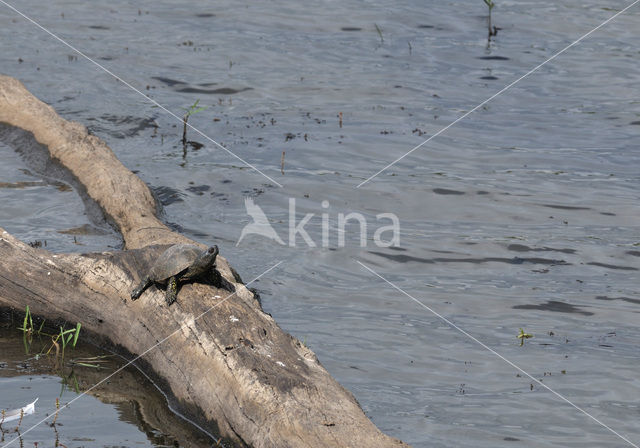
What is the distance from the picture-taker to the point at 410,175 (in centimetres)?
1134

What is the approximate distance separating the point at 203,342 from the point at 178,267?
0.61 metres

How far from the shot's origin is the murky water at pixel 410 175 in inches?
275

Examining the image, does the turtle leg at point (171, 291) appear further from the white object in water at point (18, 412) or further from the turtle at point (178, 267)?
the white object in water at point (18, 412)

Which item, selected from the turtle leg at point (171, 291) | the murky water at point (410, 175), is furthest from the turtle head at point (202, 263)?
the murky water at point (410, 175)

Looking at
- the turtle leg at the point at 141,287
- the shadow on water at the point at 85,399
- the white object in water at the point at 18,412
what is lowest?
the shadow on water at the point at 85,399

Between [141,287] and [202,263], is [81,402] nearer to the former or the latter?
[141,287]

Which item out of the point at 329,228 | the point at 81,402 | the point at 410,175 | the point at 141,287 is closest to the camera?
the point at 81,402

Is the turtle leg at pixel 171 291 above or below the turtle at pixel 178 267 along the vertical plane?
below

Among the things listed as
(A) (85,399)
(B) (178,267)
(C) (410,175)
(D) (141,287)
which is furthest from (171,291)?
(C) (410,175)

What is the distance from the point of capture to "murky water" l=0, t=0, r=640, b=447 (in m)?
6.99

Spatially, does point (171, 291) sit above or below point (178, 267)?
below

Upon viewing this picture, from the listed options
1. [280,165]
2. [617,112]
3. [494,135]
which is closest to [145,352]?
[280,165]

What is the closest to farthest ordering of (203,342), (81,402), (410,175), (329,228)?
1. (203,342)
2. (81,402)
3. (329,228)
4. (410,175)

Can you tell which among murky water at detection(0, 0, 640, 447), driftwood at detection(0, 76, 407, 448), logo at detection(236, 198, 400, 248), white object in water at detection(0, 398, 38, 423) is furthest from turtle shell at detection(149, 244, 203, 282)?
logo at detection(236, 198, 400, 248)
